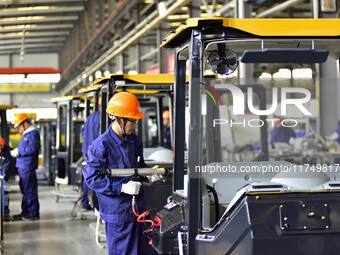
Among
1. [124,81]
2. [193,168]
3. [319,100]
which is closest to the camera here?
[193,168]

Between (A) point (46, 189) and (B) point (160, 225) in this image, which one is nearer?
(B) point (160, 225)

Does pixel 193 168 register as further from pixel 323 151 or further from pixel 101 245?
pixel 323 151

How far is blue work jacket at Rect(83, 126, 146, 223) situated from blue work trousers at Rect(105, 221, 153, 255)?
0.05 meters

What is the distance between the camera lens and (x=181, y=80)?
4367 mm

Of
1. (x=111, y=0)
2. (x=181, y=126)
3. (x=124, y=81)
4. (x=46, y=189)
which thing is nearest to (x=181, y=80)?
(x=181, y=126)

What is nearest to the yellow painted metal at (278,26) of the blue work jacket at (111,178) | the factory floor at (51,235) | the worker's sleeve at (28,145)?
the blue work jacket at (111,178)

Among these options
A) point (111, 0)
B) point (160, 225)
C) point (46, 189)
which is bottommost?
point (46, 189)

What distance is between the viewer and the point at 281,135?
40.8 feet

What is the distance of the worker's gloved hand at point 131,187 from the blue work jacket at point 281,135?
747cm

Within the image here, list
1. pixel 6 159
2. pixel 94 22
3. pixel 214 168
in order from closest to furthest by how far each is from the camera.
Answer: pixel 214 168
pixel 6 159
pixel 94 22

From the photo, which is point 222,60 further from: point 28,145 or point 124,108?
point 28,145

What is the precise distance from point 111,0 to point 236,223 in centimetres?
1702

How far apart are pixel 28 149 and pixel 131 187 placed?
5801 mm

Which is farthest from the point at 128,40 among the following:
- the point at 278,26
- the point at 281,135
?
the point at 278,26
